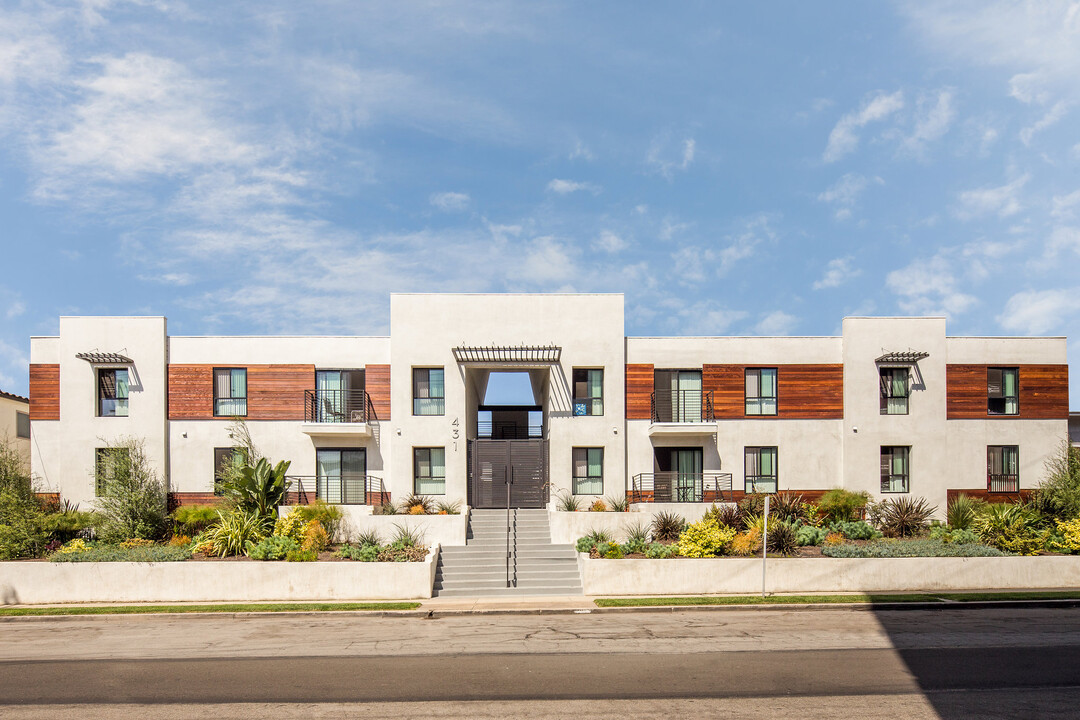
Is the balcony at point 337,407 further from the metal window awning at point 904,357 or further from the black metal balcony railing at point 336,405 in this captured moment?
the metal window awning at point 904,357

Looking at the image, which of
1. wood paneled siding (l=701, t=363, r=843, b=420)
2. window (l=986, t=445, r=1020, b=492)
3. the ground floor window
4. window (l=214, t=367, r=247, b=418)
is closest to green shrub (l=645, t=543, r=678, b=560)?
the ground floor window

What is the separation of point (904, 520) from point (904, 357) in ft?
20.7

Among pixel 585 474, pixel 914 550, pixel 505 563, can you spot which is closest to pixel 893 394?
pixel 914 550

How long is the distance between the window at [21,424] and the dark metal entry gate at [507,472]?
20786mm

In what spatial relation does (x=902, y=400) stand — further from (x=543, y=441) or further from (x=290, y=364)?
(x=290, y=364)

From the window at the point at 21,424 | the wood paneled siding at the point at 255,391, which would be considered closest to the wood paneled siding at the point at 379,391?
the wood paneled siding at the point at 255,391

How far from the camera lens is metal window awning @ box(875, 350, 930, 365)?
1075 inches

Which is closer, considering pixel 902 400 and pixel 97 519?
pixel 97 519

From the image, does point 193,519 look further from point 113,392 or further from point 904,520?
point 904,520

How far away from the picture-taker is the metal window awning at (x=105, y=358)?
1044 inches

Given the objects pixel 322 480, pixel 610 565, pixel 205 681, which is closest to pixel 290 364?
pixel 322 480

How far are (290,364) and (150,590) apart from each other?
10.00 metres

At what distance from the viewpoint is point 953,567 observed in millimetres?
20188

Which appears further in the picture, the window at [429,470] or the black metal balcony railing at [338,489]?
the black metal balcony railing at [338,489]
